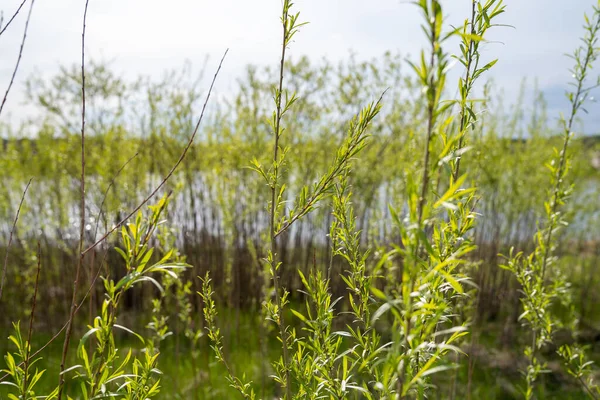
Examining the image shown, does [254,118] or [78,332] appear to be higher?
[254,118]

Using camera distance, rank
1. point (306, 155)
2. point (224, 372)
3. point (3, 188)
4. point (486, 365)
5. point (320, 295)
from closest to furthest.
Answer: point (320, 295) → point (224, 372) → point (486, 365) → point (306, 155) → point (3, 188)

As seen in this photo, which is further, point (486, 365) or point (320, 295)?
point (486, 365)

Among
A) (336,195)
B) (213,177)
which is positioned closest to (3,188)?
(213,177)

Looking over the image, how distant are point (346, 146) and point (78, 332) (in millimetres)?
4177

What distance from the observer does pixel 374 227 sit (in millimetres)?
4543

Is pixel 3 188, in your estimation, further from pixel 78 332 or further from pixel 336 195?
pixel 336 195

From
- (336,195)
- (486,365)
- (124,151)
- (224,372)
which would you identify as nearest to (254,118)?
(124,151)

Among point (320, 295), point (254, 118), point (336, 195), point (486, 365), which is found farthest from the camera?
point (254, 118)

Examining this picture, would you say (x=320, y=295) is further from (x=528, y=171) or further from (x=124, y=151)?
(x=528, y=171)

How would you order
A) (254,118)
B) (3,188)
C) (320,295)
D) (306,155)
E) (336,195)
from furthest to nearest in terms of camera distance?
(3,188)
(306,155)
(254,118)
(336,195)
(320,295)

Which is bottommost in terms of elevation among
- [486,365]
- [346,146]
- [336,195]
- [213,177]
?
[486,365]

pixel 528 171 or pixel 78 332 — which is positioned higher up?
pixel 528 171

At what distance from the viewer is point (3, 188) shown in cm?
572

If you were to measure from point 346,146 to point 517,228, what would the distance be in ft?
18.0
